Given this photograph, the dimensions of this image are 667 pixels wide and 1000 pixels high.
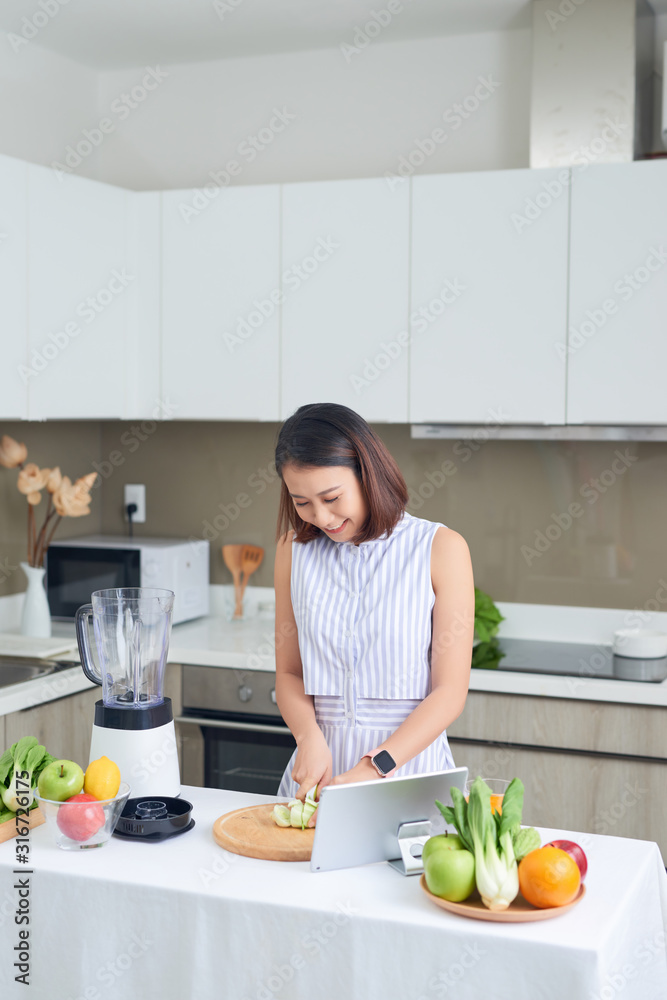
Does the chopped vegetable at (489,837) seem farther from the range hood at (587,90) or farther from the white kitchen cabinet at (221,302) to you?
the white kitchen cabinet at (221,302)

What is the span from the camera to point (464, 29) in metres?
3.17

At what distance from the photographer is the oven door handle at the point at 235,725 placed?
2934mm

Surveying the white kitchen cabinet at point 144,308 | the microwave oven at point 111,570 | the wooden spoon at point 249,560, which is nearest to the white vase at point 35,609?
the microwave oven at point 111,570

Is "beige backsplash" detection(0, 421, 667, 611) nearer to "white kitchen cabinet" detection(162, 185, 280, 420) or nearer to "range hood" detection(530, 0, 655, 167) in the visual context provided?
"white kitchen cabinet" detection(162, 185, 280, 420)

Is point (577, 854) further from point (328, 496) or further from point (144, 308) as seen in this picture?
point (144, 308)

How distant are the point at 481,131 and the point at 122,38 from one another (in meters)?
1.21

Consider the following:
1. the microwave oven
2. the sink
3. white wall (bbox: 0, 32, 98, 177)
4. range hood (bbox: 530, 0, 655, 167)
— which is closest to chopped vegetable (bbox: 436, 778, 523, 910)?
the sink

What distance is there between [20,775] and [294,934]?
0.54 metres

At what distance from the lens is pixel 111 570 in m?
3.24

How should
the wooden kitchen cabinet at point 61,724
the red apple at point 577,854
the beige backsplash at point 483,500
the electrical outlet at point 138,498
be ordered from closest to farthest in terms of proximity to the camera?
the red apple at point 577,854 < the wooden kitchen cabinet at point 61,724 < the beige backsplash at point 483,500 < the electrical outlet at point 138,498

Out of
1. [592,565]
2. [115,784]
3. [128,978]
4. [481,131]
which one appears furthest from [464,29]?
[128,978]

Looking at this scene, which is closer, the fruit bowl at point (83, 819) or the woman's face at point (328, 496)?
the fruit bowl at point (83, 819)

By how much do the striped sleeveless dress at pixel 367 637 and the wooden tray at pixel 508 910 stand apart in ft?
1.93

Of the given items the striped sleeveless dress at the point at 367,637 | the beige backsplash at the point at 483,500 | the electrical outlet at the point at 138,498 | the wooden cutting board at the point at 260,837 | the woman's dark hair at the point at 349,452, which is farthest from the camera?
the electrical outlet at the point at 138,498
